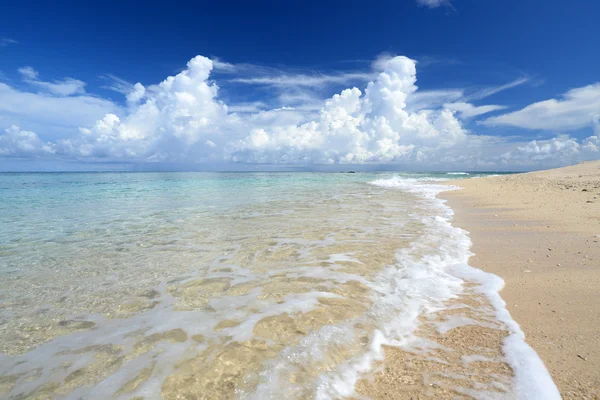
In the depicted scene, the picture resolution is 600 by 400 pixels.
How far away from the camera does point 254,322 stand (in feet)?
13.0

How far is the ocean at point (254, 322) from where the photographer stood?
283 cm

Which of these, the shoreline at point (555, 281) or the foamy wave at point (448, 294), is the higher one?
the shoreline at point (555, 281)

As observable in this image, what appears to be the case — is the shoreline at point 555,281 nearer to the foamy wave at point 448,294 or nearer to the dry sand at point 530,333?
the dry sand at point 530,333

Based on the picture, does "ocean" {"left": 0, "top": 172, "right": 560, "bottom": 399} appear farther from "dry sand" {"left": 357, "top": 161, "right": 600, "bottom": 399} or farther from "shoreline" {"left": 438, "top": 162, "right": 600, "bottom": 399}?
"shoreline" {"left": 438, "top": 162, "right": 600, "bottom": 399}

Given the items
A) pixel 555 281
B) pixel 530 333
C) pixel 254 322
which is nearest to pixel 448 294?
pixel 530 333

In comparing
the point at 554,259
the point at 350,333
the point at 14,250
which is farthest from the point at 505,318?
the point at 14,250

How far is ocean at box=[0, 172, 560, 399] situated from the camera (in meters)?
2.83

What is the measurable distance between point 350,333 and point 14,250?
28.7ft

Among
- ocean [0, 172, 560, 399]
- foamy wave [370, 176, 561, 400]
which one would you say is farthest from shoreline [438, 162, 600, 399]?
ocean [0, 172, 560, 399]

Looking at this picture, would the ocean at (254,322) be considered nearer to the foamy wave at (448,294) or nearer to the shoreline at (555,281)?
the foamy wave at (448,294)

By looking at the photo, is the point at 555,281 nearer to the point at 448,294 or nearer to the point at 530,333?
the point at 448,294

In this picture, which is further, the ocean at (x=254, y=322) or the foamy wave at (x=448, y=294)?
the ocean at (x=254, y=322)

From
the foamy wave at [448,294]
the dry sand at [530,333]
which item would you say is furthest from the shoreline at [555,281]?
the foamy wave at [448,294]

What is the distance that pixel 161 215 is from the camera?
13008mm
